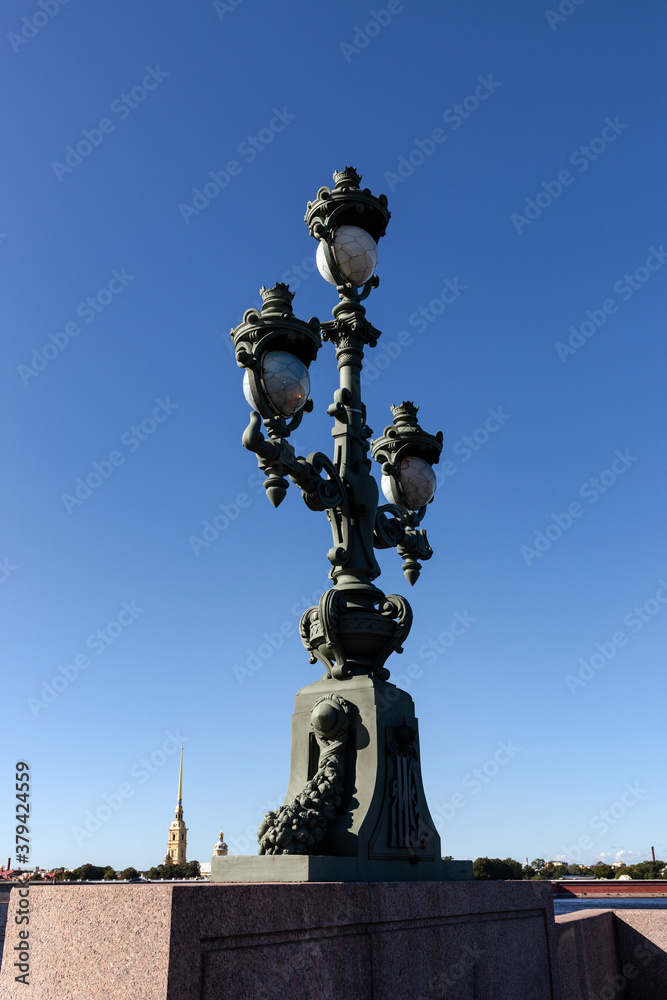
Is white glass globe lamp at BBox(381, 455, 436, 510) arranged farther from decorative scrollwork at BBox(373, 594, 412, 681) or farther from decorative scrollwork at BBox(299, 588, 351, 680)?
decorative scrollwork at BBox(299, 588, 351, 680)

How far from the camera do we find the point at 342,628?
6.00 m

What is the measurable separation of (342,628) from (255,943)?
8.65 feet

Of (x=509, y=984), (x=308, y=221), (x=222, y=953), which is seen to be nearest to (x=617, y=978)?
(x=509, y=984)

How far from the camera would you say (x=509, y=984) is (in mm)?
5887

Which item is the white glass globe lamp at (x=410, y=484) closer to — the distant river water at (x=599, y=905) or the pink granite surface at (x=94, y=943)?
the pink granite surface at (x=94, y=943)

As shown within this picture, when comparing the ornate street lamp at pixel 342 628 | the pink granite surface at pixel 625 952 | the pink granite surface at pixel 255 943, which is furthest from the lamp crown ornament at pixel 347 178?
the pink granite surface at pixel 625 952

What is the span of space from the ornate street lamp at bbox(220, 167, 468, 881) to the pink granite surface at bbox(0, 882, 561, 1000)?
37cm

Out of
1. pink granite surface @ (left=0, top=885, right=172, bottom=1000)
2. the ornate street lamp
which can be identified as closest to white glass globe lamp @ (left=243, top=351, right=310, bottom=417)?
the ornate street lamp

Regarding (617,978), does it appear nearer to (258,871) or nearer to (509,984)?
(509,984)

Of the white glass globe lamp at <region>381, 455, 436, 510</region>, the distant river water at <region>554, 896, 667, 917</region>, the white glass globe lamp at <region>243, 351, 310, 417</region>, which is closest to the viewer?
the white glass globe lamp at <region>243, 351, 310, 417</region>

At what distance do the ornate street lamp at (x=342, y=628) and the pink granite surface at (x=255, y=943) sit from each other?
372mm

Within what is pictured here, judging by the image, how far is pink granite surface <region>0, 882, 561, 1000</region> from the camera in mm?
3240

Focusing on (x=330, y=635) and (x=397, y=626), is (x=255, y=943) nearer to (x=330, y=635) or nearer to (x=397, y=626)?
(x=330, y=635)

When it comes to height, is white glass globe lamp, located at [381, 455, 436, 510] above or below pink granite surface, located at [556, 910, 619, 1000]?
above
